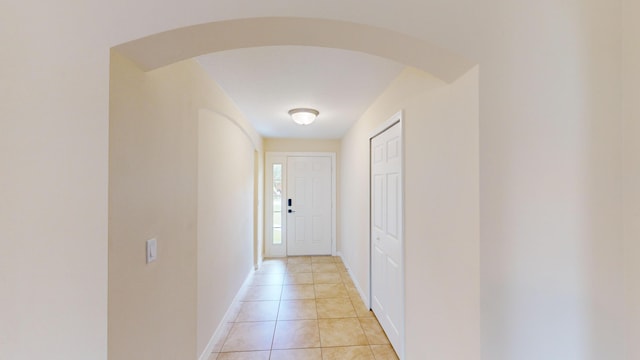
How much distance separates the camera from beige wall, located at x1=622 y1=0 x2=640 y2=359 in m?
0.92

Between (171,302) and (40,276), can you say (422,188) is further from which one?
(40,276)

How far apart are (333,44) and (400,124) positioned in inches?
40.2

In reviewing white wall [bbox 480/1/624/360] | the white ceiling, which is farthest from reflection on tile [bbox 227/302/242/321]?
white wall [bbox 480/1/624/360]

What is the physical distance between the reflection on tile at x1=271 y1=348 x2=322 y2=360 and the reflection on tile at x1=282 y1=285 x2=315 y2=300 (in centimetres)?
96

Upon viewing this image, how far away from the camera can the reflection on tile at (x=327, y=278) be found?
3600mm

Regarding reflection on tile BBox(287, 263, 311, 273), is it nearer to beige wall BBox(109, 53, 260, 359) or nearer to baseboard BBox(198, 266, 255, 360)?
baseboard BBox(198, 266, 255, 360)

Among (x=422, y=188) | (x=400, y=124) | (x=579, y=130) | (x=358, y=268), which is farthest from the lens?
(x=358, y=268)

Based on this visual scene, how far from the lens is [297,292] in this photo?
3.23 metres

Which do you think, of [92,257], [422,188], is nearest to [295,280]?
[422,188]

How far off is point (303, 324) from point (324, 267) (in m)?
1.73

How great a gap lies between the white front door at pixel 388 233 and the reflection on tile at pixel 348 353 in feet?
0.79

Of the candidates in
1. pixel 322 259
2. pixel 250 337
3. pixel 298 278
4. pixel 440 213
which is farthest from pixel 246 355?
pixel 322 259

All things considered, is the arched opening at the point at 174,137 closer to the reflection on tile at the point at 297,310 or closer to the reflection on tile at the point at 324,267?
the reflection on tile at the point at 297,310

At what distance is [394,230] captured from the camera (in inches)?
84.2
